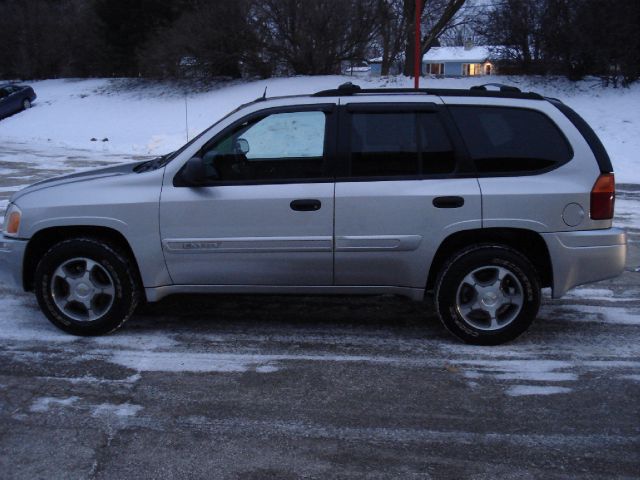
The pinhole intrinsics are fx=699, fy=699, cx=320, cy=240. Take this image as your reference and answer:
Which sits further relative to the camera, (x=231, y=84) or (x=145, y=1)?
(x=145, y=1)

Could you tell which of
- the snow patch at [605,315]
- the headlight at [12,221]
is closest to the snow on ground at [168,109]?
the snow patch at [605,315]

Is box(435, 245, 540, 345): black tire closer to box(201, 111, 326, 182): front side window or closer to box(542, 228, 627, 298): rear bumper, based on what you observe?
box(542, 228, 627, 298): rear bumper

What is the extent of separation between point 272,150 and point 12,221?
202 centimetres

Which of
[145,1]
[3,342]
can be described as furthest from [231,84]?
[3,342]

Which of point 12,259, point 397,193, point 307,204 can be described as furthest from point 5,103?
point 397,193

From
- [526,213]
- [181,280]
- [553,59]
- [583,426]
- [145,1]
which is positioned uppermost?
[145,1]

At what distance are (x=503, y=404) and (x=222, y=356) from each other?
1900 mm

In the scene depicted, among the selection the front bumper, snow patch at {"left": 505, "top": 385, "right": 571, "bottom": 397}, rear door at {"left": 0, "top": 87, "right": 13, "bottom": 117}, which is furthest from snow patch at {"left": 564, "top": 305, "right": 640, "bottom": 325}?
rear door at {"left": 0, "top": 87, "right": 13, "bottom": 117}

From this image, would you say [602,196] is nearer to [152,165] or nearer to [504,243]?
[504,243]

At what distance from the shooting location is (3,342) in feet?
16.8

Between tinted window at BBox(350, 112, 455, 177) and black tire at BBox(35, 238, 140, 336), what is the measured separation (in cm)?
182

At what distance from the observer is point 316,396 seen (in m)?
4.21

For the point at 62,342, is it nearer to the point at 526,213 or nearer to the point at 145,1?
the point at 526,213

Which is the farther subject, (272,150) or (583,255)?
(272,150)
